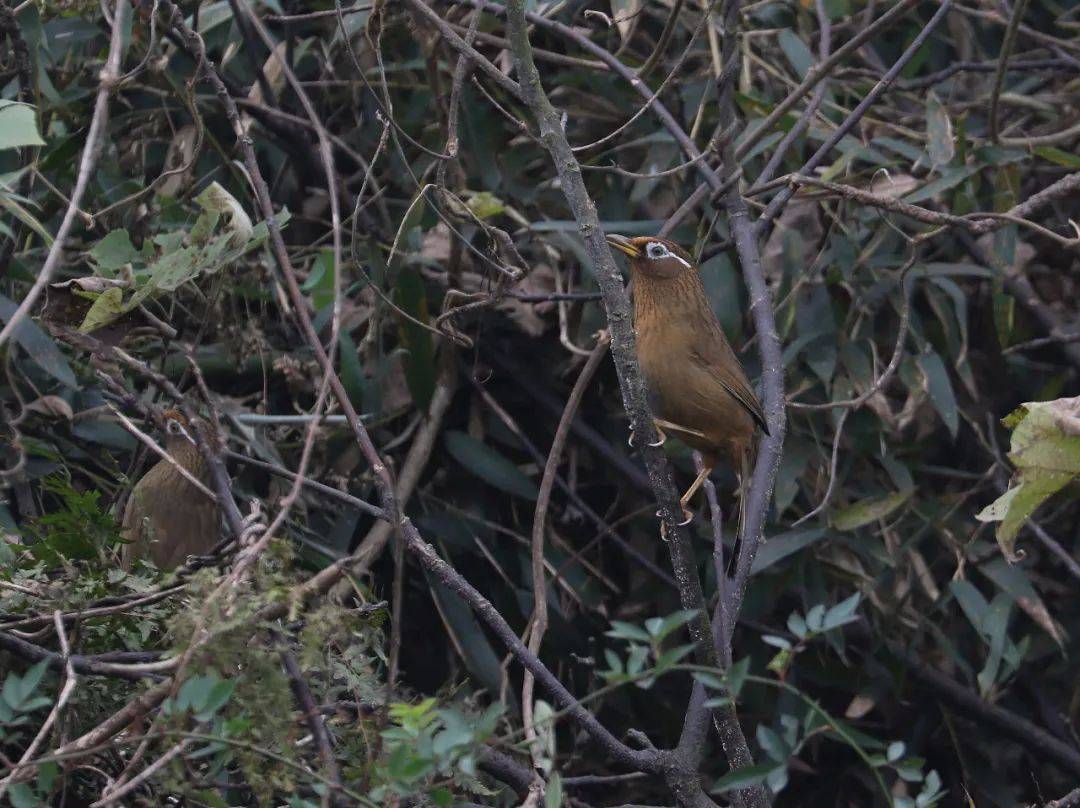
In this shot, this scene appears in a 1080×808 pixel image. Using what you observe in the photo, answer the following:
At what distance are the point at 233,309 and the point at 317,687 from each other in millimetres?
1671

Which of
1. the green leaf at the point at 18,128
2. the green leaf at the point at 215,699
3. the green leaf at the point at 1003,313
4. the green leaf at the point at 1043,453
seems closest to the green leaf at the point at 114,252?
the green leaf at the point at 18,128

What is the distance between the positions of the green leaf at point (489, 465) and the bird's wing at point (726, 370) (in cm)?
68

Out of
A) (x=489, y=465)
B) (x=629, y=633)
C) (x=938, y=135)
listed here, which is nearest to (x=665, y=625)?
(x=629, y=633)

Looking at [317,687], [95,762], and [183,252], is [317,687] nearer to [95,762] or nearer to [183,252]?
[95,762]

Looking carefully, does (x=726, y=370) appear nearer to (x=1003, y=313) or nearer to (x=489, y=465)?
(x=489, y=465)

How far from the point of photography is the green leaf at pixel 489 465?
416 cm

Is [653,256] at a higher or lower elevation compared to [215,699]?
lower

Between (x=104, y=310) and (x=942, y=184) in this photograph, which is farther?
(x=942, y=184)

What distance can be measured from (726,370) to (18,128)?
217 centimetres

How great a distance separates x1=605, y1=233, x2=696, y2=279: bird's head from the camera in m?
3.85

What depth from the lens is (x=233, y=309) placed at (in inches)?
155

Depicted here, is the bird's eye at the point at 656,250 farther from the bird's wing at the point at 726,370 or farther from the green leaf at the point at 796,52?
the green leaf at the point at 796,52

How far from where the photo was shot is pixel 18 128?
7.59ft

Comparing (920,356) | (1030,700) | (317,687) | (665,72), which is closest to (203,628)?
(317,687)
